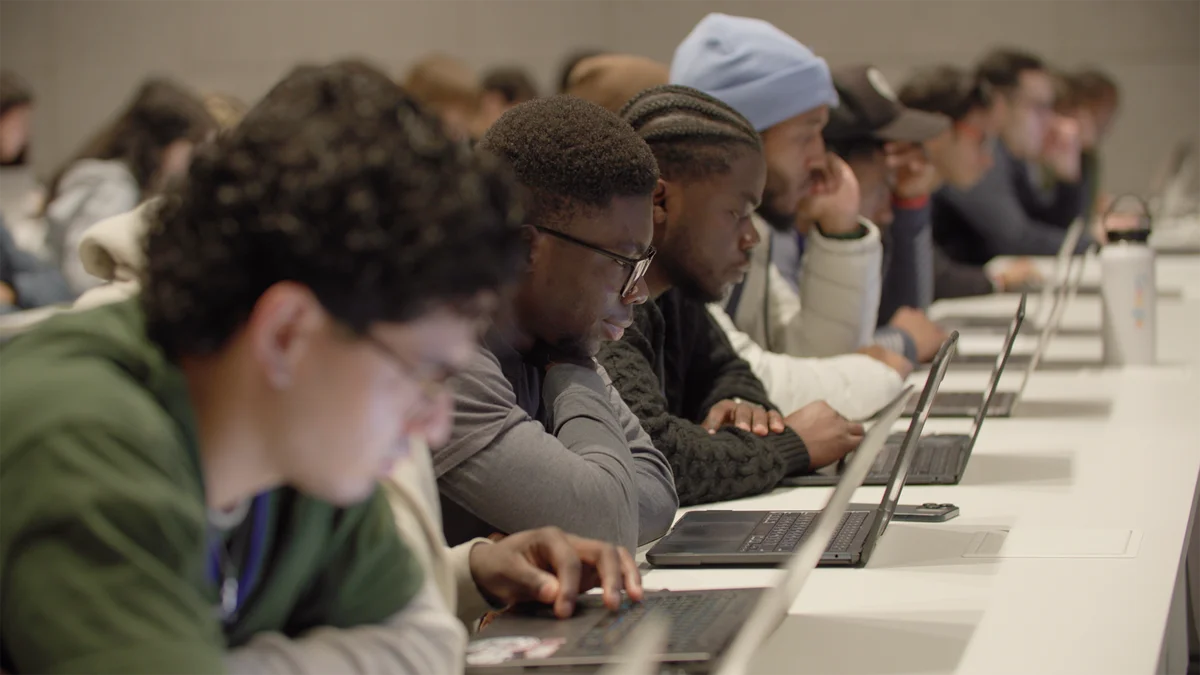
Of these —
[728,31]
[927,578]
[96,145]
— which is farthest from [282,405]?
[96,145]

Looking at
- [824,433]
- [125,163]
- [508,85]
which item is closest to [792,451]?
[824,433]

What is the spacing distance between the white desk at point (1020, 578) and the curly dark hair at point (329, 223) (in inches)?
20.4

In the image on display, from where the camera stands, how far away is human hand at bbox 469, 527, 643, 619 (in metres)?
1.28

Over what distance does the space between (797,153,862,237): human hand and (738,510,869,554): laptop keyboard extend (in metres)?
1.23

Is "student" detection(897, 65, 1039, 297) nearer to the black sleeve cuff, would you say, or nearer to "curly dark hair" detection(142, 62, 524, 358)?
the black sleeve cuff

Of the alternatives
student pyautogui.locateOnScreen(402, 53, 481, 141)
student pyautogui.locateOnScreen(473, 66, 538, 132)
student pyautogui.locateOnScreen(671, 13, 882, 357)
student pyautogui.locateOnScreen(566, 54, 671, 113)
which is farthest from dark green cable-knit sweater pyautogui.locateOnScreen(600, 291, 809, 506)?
student pyautogui.locateOnScreen(473, 66, 538, 132)

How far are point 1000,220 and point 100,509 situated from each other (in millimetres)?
4953

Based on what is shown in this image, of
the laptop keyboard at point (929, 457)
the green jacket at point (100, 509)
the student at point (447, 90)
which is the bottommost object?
the student at point (447, 90)

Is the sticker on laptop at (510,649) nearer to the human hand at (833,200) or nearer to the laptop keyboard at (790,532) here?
the laptop keyboard at (790,532)

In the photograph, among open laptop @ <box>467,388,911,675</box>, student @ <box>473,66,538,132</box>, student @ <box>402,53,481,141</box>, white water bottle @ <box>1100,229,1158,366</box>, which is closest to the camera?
open laptop @ <box>467,388,911,675</box>

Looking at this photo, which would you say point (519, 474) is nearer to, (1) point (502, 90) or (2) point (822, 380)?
(2) point (822, 380)

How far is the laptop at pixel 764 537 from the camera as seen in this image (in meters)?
1.55

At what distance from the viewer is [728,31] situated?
9.09 ft

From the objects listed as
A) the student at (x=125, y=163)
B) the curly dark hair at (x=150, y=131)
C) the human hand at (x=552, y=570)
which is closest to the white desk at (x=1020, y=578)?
the human hand at (x=552, y=570)
